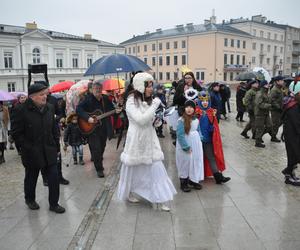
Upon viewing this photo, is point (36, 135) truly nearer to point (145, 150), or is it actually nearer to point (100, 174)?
point (145, 150)

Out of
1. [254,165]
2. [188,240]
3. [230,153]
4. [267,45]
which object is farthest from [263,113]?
[267,45]

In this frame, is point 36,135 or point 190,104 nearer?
point 36,135

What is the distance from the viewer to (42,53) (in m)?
45.9

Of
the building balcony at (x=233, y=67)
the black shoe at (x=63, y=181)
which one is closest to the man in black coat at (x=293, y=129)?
the black shoe at (x=63, y=181)

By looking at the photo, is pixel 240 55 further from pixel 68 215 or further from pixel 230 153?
pixel 68 215

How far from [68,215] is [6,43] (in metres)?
43.4

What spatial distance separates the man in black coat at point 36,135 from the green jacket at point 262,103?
6.23m

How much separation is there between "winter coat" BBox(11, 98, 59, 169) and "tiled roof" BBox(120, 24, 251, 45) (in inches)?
2246

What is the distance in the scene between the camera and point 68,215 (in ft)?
15.0

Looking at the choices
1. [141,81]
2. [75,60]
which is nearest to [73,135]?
[141,81]

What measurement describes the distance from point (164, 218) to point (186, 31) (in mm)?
61457

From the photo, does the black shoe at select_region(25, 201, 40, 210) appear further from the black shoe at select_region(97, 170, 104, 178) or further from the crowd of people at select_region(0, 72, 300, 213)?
the black shoe at select_region(97, 170, 104, 178)

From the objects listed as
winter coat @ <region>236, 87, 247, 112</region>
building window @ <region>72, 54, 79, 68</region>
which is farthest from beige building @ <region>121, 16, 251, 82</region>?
winter coat @ <region>236, 87, 247, 112</region>

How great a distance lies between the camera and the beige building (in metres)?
58.5
